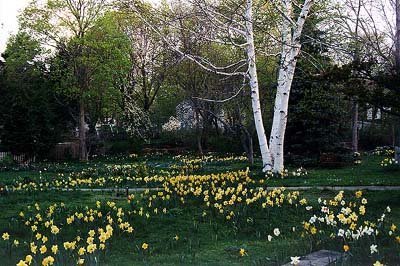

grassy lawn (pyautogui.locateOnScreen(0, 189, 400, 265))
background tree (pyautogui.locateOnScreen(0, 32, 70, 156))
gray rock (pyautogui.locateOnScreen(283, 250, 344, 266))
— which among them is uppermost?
background tree (pyautogui.locateOnScreen(0, 32, 70, 156))

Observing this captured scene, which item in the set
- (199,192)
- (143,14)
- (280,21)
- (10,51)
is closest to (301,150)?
(280,21)

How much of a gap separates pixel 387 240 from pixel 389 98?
2.96 m

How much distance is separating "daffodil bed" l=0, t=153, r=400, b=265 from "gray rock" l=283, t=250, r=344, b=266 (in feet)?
0.42

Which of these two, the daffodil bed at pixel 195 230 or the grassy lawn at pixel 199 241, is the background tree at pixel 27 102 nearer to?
the daffodil bed at pixel 195 230

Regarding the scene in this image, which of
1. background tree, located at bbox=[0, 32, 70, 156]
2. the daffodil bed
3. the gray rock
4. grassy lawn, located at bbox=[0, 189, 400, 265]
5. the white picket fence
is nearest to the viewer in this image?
the gray rock

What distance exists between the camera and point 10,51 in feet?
99.7

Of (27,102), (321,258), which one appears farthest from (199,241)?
(27,102)

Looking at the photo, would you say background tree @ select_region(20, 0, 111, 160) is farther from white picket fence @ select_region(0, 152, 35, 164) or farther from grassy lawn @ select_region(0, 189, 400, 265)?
→ grassy lawn @ select_region(0, 189, 400, 265)

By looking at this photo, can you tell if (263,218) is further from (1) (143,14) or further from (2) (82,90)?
(2) (82,90)

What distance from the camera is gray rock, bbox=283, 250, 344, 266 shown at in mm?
4957

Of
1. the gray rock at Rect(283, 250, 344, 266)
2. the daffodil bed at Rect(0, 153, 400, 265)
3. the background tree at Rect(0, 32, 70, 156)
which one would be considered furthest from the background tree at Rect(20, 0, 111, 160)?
the gray rock at Rect(283, 250, 344, 266)

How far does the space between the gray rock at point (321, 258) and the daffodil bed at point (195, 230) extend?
0.13 metres

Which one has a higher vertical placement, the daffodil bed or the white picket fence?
the white picket fence

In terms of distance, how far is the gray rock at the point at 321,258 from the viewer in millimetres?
4957
